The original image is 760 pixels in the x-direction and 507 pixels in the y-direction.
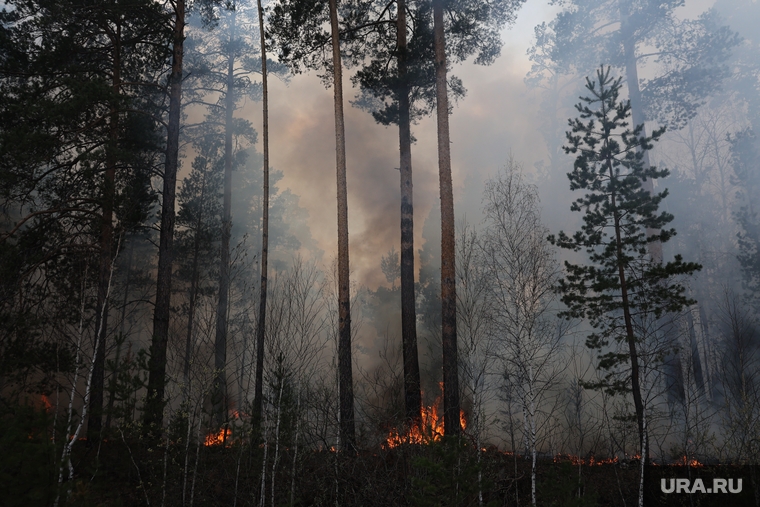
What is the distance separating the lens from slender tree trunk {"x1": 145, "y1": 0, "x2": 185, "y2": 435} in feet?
29.2

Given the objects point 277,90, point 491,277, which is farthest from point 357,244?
point 491,277

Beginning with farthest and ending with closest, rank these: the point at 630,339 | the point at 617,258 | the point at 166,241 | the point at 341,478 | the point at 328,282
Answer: the point at 328,282
the point at 617,258
the point at 630,339
the point at 166,241
the point at 341,478

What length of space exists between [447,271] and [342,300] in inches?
100

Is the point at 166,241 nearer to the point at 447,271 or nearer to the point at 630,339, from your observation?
the point at 447,271

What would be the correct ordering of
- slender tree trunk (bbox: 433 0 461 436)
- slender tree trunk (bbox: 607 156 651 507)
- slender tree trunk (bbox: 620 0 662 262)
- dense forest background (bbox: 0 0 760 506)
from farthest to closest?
1. slender tree trunk (bbox: 620 0 662 262)
2. slender tree trunk (bbox: 607 156 651 507)
3. slender tree trunk (bbox: 433 0 461 436)
4. dense forest background (bbox: 0 0 760 506)

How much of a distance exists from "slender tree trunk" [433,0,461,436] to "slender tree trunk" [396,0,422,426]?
1.06 m

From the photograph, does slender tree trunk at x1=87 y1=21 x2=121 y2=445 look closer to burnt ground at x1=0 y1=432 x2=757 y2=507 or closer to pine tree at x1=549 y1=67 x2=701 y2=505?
burnt ground at x1=0 y1=432 x2=757 y2=507

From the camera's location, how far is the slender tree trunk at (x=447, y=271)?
945 centimetres

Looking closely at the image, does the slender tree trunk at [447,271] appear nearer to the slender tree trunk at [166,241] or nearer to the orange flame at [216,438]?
the orange flame at [216,438]

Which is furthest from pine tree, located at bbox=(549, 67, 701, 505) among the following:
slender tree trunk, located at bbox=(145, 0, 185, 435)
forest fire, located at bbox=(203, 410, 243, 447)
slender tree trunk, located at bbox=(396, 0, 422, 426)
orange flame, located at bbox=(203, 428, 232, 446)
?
slender tree trunk, located at bbox=(145, 0, 185, 435)

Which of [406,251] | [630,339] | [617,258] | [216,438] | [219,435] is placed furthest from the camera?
[406,251]

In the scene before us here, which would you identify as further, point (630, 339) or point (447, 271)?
point (630, 339)

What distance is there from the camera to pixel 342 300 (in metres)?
10.0

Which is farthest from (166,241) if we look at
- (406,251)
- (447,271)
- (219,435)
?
(447,271)
